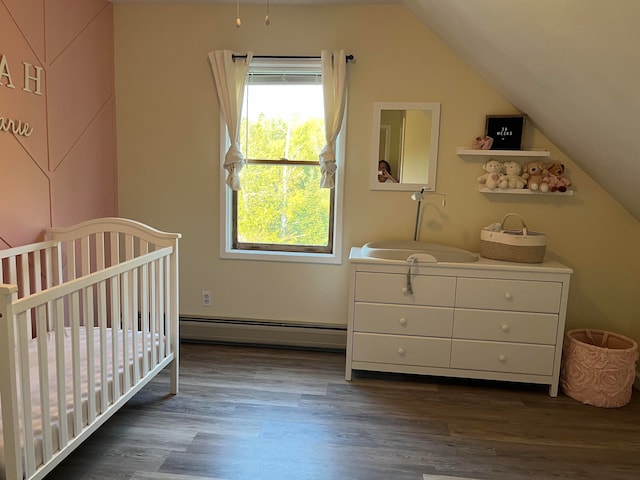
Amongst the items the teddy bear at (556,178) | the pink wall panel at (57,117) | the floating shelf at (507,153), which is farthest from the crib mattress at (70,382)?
the teddy bear at (556,178)

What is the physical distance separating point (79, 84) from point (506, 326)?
111 inches

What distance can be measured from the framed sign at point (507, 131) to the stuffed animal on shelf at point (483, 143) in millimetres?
30

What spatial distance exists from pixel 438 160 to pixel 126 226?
6.18 ft

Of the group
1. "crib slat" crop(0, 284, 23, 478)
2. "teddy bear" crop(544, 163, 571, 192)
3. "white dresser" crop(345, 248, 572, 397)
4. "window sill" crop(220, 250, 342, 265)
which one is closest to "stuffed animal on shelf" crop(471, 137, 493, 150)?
"teddy bear" crop(544, 163, 571, 192)

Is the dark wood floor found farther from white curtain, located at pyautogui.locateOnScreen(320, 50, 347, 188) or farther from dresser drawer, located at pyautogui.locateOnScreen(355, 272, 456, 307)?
white curtain, located at pyautogui.locateOnScreen(320, 50, 347, 188)

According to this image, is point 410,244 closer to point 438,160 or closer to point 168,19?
point 438,160

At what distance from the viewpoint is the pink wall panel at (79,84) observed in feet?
8.22

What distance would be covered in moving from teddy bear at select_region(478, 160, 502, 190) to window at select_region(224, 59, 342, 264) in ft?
3.00

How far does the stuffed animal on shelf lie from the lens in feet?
9.03

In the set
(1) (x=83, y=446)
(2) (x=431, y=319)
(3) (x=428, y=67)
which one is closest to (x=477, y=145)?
(3) (x=428, y=67)

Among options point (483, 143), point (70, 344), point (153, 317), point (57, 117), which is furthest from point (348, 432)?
point (57, 117)

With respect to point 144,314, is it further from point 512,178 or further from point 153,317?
point 512,178

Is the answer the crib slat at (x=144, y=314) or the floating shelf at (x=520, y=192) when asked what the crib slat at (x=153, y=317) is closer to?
the crib slat at (x=144, y=314)

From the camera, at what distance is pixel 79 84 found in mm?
2693
